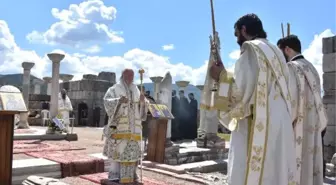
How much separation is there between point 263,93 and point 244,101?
0.56 ft

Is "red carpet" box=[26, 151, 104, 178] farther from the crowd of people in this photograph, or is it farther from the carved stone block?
the carved stone block

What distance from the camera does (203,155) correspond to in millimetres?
10930

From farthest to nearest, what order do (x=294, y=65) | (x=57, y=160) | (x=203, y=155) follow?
(x=203, y=155) < (x=57, y=160) < (x=294, y=65)

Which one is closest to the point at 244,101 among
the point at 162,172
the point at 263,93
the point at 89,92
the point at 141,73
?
the point at 263,93

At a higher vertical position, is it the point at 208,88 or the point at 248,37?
the point at 248,37

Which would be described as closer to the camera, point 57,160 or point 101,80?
point 57,160

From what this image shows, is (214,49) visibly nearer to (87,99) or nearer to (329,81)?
(329,81)

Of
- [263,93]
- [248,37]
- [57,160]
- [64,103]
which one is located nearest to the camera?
[263,93]

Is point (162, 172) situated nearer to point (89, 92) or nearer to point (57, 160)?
point (57, 160)

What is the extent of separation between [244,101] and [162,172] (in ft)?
16.2

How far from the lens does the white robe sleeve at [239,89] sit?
3080mm

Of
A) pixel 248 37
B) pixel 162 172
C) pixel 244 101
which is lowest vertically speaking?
pixel 162 172

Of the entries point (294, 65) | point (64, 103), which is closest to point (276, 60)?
point (294, 65)

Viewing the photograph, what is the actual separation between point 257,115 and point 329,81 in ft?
19.3
